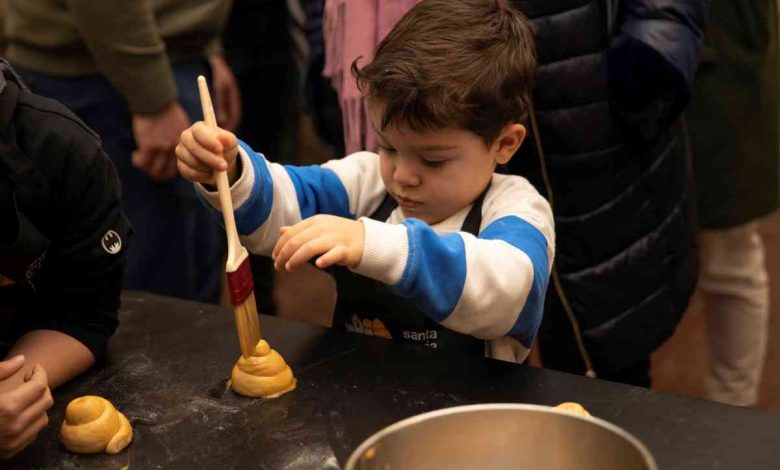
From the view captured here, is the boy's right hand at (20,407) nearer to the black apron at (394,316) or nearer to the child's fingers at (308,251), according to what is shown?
the child's fingers at (308,251)

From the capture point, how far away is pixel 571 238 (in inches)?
66.6

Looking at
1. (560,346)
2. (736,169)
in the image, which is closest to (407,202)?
(560,346)

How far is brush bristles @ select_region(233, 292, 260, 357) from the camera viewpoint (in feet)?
3.62

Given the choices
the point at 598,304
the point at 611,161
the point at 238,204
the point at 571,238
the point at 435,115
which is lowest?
the point at 598,304

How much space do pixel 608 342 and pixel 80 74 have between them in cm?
106

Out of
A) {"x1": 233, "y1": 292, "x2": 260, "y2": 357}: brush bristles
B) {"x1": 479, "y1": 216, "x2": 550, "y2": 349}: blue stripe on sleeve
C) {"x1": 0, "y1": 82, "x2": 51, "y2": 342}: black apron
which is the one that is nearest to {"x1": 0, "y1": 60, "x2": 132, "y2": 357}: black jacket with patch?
{"x1": 0, "y1": 82, "x2": 51, "y2": 342}: black apron

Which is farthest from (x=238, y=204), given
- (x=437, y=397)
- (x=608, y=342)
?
(x=608, y=342)

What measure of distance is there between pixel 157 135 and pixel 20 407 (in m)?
1.00

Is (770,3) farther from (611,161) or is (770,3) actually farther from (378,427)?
(378,427)

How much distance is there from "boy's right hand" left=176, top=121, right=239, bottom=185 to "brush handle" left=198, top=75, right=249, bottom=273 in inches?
0.5

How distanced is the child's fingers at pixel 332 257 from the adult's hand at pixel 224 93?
1226mm

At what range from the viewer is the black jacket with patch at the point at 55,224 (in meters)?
1.17

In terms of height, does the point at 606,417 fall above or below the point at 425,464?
below

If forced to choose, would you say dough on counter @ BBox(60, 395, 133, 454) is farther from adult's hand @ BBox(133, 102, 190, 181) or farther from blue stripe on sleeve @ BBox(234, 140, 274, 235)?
adult's hand @ BBox(133, 102, 190, 181)
